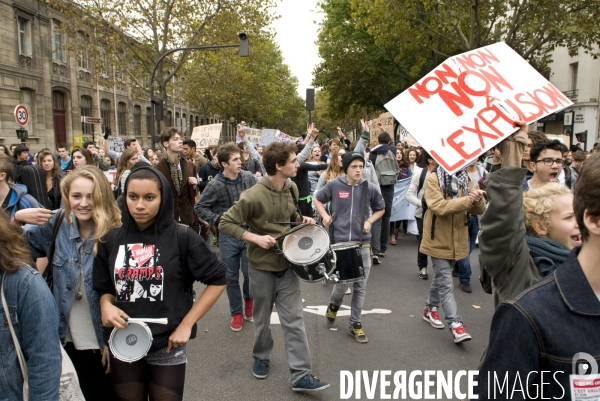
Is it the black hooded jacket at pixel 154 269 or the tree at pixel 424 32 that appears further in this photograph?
the tree at pixel 424 32

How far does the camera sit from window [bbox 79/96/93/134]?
2987 cm

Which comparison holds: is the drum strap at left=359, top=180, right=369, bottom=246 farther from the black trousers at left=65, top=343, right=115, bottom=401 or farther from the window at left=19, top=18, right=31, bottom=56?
the window at left=19, top=18, right=31, bottom=56

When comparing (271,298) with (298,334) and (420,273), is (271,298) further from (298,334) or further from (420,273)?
(420,273)

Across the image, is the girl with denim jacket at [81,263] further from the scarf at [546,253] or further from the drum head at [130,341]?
the scarf at [546,253]

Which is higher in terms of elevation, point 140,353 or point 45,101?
point 45,101

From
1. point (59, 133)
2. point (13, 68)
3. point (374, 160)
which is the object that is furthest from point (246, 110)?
point (374, 160)

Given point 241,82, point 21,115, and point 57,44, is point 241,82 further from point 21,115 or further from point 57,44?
point 21,115

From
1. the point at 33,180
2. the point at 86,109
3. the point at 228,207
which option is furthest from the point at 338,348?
the point at 86,109

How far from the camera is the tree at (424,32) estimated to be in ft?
47.1

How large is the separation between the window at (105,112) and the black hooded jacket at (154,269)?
109 feet

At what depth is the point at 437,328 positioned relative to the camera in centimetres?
497

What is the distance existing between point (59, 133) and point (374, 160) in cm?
2424

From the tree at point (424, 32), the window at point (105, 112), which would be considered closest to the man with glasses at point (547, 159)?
the tree at point (424, 32)

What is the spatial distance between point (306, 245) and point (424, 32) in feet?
52.2
